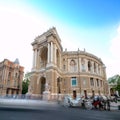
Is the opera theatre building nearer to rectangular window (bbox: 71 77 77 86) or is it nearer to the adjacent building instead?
rectangular window (bbox: 71 77 77 86)

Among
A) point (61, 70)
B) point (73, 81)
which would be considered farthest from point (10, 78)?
point (73, 81)

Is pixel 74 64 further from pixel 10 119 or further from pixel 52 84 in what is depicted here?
pixel 10 119

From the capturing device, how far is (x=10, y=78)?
172 ft

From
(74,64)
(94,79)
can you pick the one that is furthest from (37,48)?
(94,79)

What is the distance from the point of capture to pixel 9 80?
5178 centimetres

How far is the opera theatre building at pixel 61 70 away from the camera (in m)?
31.3

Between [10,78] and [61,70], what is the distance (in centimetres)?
2645

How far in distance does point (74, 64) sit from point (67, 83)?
20.5 ft

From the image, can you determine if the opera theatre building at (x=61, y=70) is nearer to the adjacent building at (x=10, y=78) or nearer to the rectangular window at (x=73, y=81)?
the rectangular window at (x=73, y=81)

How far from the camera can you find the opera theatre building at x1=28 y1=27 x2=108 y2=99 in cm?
3127

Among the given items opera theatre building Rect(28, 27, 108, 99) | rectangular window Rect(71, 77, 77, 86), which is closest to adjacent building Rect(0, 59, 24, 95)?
opera theatre building Rect(28, 27, 108, 99)

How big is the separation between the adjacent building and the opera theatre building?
2118 centimetres

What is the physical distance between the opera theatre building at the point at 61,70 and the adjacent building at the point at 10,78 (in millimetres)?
21177

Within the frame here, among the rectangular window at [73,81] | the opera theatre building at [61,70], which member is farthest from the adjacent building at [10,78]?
the rectangular window at [73,81]
